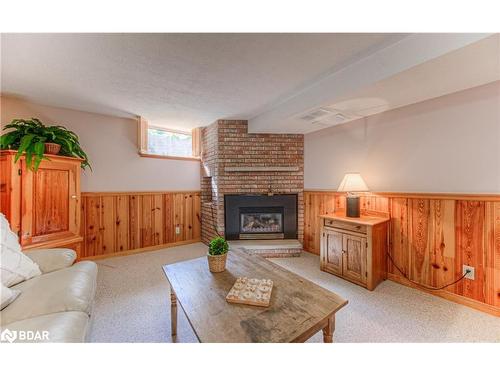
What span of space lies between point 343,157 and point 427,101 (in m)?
1.01

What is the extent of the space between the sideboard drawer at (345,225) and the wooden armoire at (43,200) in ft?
9.14

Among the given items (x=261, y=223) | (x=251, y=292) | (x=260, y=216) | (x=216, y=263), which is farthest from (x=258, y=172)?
(x=251, y=292)

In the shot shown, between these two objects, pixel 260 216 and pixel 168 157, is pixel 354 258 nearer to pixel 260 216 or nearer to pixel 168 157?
pixel 260 216

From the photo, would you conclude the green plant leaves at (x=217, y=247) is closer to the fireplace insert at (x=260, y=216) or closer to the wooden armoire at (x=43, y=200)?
the wooden armoire at (x=43, y=200)

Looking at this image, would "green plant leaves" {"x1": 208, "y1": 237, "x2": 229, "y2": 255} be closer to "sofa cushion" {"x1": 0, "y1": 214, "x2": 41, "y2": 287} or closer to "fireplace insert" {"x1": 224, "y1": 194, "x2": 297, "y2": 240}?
"sofa cushion" {"x1": 0, "y1": 214, "x2": 41, "y2": 287}

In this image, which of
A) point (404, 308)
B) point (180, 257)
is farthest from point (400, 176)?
point (180, 257)

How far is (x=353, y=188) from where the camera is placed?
231 centimetres

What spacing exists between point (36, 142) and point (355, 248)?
333cm

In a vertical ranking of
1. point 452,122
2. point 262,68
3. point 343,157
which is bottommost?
point 343,157

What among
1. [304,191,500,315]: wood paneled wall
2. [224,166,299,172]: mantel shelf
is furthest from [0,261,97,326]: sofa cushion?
[304,191,500,315]: wood paneled wall

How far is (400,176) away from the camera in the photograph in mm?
2223

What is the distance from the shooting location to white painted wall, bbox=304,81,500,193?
169 centimetres
